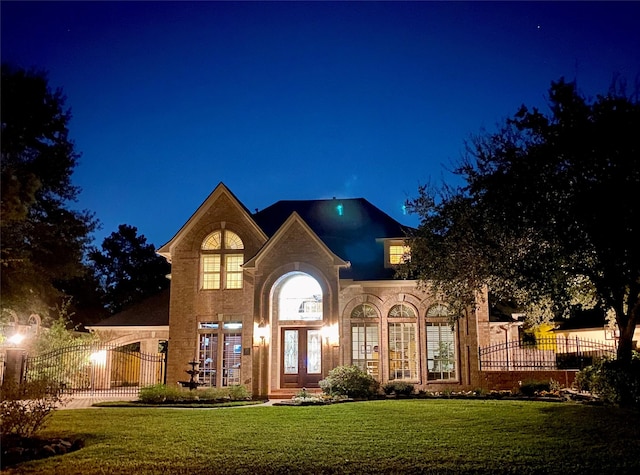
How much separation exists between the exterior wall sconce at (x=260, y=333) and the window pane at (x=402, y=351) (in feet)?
16.7

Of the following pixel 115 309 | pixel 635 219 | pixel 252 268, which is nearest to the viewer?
pixel 635 219

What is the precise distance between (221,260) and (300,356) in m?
5.21

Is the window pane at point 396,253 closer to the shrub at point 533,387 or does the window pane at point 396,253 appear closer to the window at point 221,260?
the window at point 221,260

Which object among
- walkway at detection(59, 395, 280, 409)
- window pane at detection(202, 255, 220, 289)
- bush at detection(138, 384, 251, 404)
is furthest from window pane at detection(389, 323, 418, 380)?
window pane at detection(202, 255, 220, 289)

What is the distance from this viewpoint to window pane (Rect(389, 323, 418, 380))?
25.2 meters

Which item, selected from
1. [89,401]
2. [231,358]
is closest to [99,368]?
[231,358]

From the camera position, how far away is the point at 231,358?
25.7 m

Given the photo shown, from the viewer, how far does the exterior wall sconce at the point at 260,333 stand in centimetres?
2450

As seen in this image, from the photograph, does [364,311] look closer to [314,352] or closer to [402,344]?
[402,344]

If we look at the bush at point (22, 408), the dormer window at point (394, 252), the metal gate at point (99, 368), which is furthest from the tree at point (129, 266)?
the bush at point (22, 408)

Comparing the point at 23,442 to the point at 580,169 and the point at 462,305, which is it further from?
the point at 580,169

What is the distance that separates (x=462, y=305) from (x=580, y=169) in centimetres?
586

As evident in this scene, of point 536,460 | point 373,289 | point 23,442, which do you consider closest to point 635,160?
point 536,460

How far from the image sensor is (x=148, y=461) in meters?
11.2
